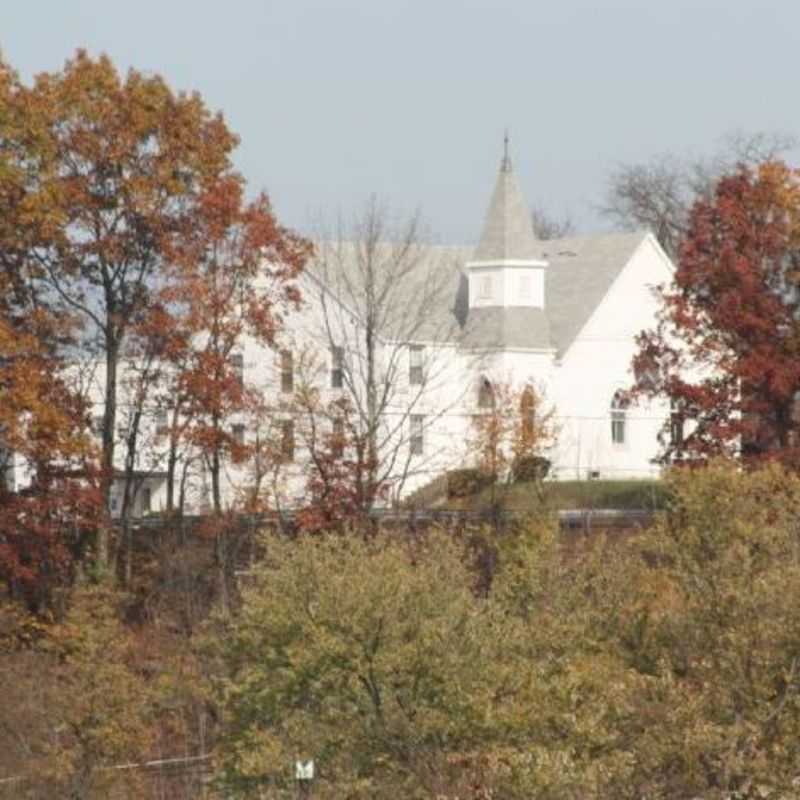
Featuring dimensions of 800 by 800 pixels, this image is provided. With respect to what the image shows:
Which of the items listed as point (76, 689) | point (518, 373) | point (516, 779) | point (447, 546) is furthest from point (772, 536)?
point (518, 373)

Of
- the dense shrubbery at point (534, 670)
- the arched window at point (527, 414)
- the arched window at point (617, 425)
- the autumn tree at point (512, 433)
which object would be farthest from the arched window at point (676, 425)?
the dense shrubbery at point (534, 670)

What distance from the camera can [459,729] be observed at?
27516mm

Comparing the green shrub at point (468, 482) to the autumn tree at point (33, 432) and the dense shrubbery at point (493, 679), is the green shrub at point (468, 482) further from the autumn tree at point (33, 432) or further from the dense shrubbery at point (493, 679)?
the dense shrubbery at point (493, 679)

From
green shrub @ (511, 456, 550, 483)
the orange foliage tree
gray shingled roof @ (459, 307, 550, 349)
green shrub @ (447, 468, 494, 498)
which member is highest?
gray shingled roof @ (459, 307, 550, 349)

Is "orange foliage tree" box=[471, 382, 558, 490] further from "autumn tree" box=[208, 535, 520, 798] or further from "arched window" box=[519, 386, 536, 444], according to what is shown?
"autumn tree" box=[208, 535, 520, 798]

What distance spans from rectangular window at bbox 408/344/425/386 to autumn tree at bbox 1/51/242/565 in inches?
629

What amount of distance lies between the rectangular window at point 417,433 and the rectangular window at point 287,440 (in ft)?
28.3

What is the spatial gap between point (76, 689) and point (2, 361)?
15.9 m

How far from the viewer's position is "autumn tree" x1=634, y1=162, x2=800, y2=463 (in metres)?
54.5

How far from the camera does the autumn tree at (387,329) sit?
6450cm

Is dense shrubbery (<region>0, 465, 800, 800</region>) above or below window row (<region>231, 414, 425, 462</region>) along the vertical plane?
below

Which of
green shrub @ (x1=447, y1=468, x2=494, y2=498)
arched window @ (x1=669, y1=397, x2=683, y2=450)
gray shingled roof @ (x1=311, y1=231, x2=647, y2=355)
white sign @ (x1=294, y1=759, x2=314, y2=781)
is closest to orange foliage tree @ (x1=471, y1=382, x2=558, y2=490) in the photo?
green shrub @ (x1=447, y1=468, x2=494, y2=498)

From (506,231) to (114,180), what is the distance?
22.5 m

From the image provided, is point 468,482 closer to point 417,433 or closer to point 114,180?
point 417,433
